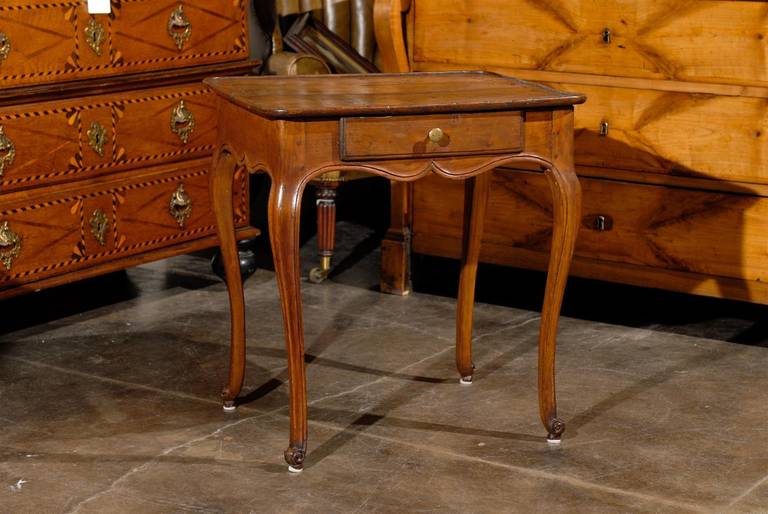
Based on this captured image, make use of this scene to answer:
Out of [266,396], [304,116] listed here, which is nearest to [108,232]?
[266,396]

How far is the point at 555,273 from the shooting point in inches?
106

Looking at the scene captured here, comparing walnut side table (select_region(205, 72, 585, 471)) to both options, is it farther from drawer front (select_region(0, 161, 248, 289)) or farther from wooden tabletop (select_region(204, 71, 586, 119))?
drawer front (select_region(0, 161, 248, 289))

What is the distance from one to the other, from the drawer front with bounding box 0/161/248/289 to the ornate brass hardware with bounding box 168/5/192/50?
0.36 metres

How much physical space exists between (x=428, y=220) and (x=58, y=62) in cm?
120

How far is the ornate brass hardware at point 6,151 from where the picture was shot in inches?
126

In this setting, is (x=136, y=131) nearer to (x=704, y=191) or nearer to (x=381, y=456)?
(x=381, y=456)

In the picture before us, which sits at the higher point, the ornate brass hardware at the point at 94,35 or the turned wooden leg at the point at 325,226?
the ornate brass hardware at the point at 94,35

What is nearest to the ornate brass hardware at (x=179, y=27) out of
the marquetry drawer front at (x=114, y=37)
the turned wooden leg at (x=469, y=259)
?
the marquetry drawer front at (x=114, y=37)

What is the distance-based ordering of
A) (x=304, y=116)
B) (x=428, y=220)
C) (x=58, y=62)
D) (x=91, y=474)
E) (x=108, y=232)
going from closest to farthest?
1. (x=304, y=116)
2. (x=91, y=474)
3. (x=58, y=62)
4. (x=108, y=232)
5. (x=428, y=220)

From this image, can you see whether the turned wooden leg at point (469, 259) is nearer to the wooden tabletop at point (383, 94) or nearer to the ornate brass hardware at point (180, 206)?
the wooden tabletop at point (383, 94)

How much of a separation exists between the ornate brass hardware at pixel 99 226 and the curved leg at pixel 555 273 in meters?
1.36

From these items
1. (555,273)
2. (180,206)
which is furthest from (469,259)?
(180,206)

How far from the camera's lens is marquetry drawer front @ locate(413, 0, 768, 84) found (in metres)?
3.26

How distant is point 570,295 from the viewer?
156 inches
